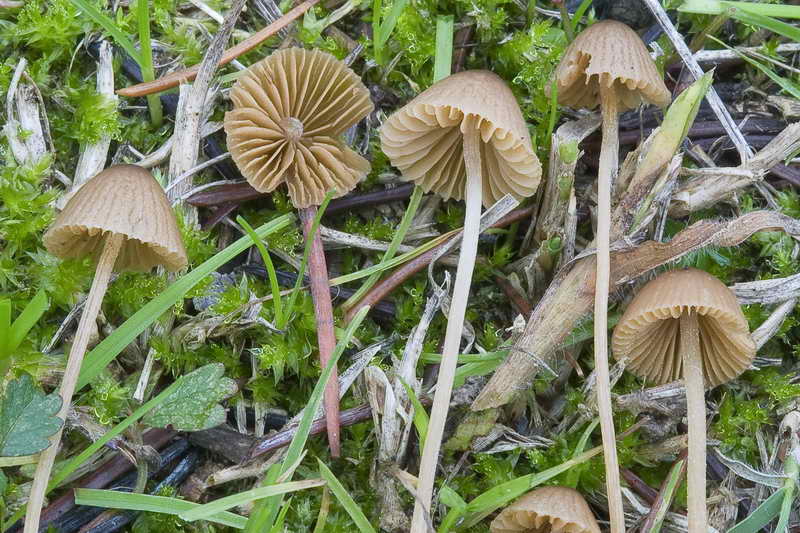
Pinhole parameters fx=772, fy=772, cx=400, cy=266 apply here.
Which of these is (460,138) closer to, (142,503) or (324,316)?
(324,316)

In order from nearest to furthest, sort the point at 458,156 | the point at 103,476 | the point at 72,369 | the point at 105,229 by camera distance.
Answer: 1. the point at 105,229
2. the point at 72,369
3. the point at 103,476
4. the point at 458,156

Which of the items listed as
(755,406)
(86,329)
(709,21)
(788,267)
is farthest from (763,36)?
(86,329)

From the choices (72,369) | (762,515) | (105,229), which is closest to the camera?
(105,229)

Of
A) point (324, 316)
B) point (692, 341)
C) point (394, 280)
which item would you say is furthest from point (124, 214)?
point (692, 341)

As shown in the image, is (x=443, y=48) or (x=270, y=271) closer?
(x=270, y=271)

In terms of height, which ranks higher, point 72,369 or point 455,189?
point 455,189

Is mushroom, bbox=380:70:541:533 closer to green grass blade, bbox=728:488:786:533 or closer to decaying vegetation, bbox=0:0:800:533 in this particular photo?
decaying vegetation, bbox=0:0:800:533

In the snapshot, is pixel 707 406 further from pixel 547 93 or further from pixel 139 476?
pixel 139 476
